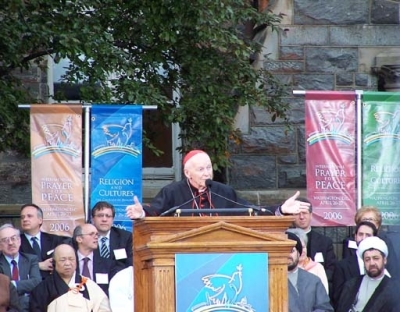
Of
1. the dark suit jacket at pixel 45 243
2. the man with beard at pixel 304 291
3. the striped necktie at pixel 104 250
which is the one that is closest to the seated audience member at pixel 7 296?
the dark suit jacket at pixel 45 243

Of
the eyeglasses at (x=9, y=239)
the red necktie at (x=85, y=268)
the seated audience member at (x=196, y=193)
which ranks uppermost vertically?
the seated audience member at (x=196, y=193)

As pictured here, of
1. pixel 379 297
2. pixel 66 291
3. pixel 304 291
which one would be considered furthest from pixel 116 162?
pixel 379 297

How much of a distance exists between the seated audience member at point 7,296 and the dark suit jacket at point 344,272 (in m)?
2.83

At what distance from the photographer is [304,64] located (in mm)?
14203

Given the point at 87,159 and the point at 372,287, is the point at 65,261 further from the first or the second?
the point at 372,287

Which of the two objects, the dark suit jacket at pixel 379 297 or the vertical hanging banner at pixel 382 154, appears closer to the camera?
the dark suit jacket at pixel 379 297

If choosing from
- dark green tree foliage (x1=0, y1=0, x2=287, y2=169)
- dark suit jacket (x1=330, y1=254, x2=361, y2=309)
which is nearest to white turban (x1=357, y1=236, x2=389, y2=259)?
dark suit jacket (x1=330, y1=254, x2=361, y2=309)

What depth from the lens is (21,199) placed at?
14562 millimetres

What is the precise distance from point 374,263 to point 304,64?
13.3 feet

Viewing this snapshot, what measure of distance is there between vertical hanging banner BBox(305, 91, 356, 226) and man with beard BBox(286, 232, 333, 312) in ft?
5.88

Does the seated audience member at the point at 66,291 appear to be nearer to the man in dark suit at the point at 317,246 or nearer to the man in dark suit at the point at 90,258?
the man in dark suit at the point at 90,258

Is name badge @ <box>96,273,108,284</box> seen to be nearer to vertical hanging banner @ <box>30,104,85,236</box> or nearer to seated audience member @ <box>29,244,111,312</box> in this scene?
seated audience member @ <box>29,244,111,312</box>

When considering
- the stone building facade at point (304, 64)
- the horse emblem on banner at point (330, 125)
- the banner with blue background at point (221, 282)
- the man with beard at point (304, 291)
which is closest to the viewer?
the banner with blue background at point (221, 282)

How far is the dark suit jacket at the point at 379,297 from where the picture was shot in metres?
10.4
